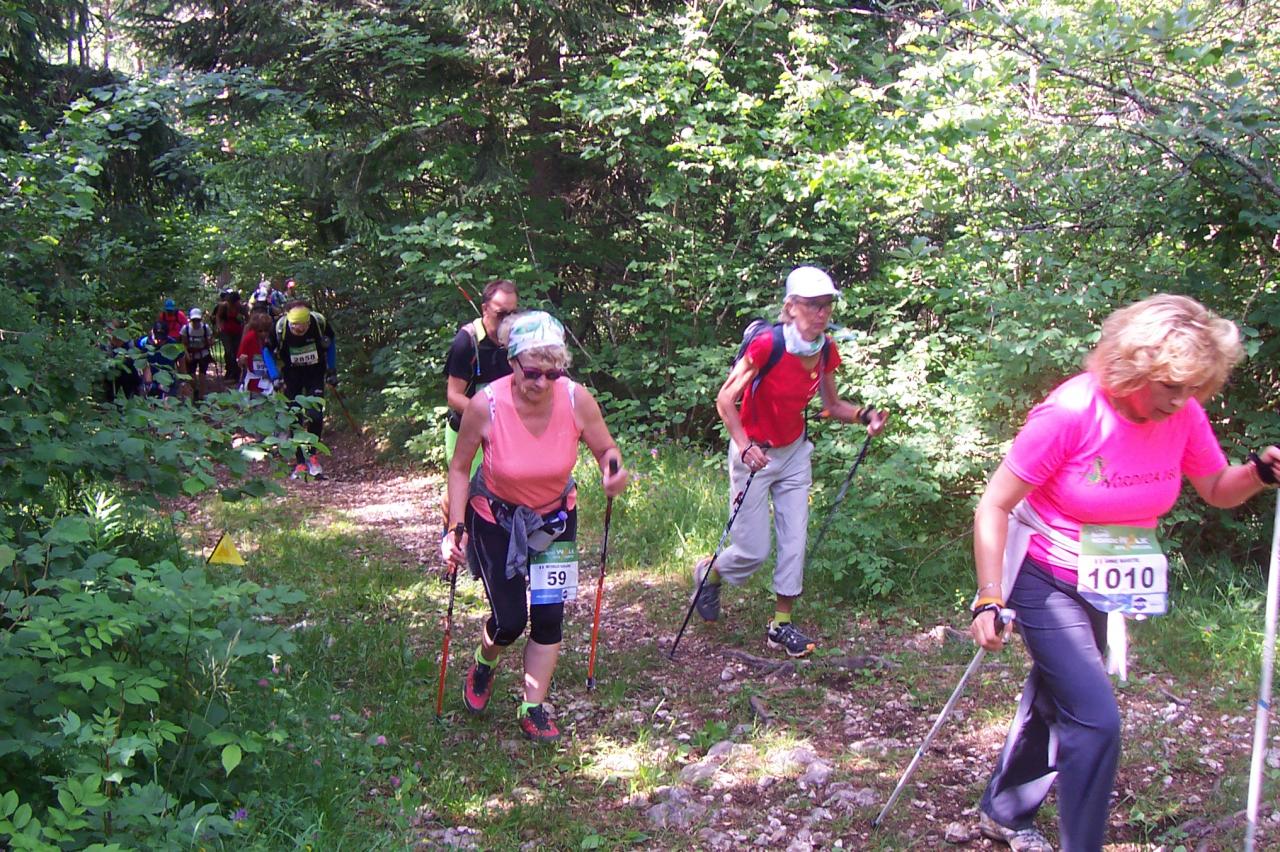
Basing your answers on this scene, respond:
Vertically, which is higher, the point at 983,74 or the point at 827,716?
the point at 983,74

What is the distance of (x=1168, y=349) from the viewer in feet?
9.76

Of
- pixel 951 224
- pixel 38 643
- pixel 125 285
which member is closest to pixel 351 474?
pixel 125 285

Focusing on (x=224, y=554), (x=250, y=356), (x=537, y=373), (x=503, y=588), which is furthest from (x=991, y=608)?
(x=250, y=356)

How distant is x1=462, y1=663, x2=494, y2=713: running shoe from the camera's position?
5.14m

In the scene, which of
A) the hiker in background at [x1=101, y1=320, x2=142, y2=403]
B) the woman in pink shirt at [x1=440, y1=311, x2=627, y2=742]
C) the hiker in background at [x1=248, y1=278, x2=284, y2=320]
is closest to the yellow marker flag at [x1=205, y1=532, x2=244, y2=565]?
the hiker in background at [x1=101, y1=320, x2=142, y2=403]

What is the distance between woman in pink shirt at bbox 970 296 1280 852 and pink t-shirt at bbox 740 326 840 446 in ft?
7.48

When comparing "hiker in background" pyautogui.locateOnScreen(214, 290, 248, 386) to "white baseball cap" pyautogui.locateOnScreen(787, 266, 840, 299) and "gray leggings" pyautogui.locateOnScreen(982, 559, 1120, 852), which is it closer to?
"white baseball cap" pyautogui.locateOnScreen(787, 266, 840, 299)

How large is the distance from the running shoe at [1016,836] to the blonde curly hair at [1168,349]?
5.75 ft

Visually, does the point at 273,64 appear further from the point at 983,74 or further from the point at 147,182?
the point at 983,74

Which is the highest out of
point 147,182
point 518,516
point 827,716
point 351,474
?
point 147,182

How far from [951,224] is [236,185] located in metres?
8.58

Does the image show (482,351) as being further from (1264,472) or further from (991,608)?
(1264,472)

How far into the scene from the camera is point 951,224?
845 cm

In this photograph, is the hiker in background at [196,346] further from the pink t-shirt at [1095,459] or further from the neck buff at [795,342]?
the pink t-shirt at [1095,459]
